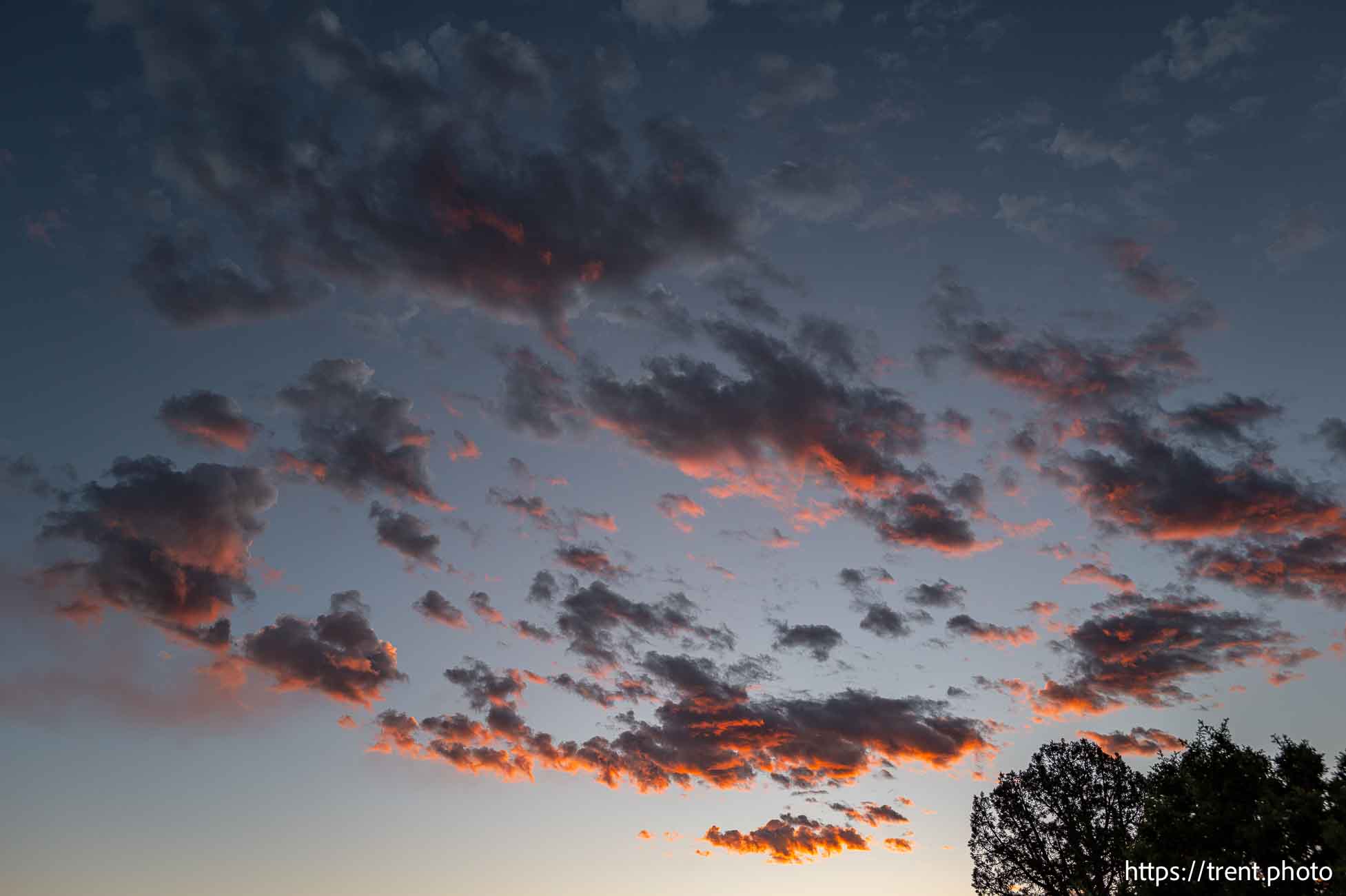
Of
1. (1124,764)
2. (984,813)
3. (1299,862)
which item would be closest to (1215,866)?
(1299,862)

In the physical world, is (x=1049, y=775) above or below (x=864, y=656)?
below

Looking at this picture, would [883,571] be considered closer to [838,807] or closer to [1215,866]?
[1215,866]

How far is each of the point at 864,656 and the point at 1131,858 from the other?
98.6ft

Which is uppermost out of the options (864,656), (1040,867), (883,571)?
(883,571)

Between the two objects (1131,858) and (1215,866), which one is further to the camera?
(1131,858)

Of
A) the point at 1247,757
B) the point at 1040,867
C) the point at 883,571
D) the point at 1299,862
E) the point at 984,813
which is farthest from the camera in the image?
the point at 883,571

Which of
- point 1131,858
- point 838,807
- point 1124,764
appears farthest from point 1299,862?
point 838,807

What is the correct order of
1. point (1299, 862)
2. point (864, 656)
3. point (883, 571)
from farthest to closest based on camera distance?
point (883, 571), point (864, 656), point (1299, 862)

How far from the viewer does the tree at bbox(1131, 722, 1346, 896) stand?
1470 inches

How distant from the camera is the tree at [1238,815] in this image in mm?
37344

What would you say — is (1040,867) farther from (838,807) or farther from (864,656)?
(838,807)

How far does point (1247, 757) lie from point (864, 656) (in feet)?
107

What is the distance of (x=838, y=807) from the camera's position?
109625 mm

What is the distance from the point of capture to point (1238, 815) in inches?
1587
